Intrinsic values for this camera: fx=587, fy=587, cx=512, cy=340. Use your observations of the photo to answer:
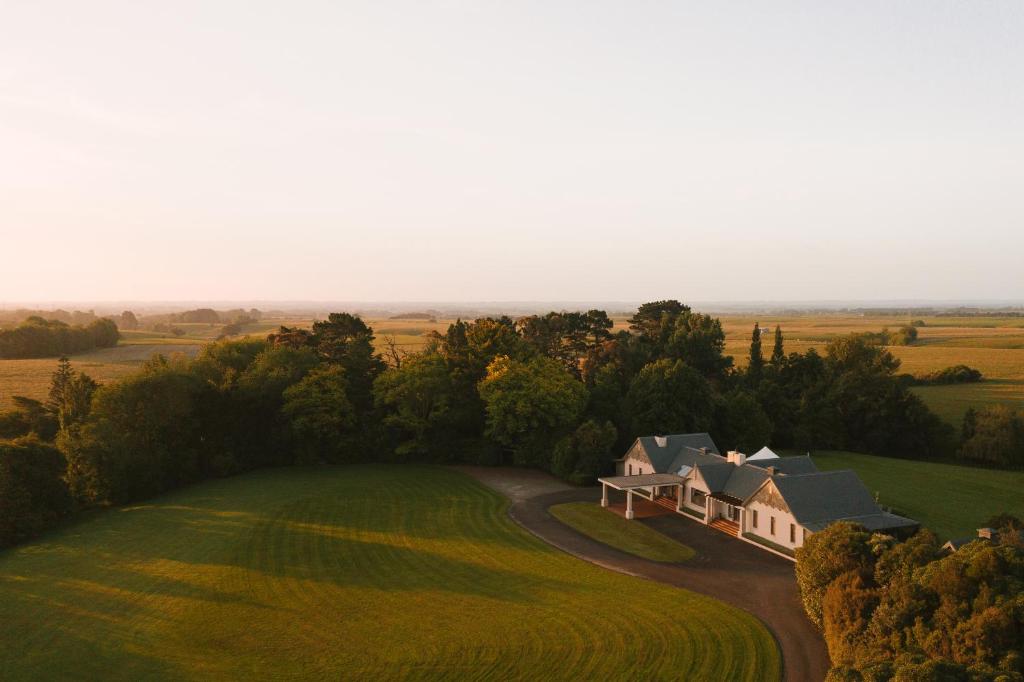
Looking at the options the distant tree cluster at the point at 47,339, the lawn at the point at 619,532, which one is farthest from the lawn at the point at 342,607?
the distant tree cluster at the point at 47,339

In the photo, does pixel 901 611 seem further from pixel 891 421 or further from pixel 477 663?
pixel 891 421

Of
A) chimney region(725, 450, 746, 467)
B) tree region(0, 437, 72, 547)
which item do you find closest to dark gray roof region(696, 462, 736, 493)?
chimney region(725, 450, 746, 467)

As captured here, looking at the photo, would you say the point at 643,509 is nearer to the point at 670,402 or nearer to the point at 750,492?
the point at 750,492

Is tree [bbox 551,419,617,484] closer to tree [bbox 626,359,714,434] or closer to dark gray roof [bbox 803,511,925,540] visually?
tree [bbox 626,359,714,434]

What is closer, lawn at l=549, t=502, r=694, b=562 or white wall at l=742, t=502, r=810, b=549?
white wall at l=742, t=502, r=810, b=549

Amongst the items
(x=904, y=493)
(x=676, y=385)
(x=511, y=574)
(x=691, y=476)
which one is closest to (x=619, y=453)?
(x=676, y=385)

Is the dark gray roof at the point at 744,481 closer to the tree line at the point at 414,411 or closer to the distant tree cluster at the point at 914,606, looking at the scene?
the tree line at the point at 414,411

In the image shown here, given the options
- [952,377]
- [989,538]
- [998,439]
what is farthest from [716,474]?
[952,377]
